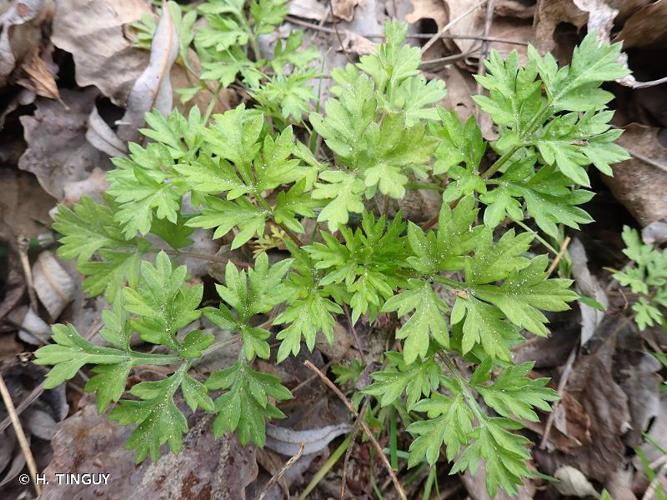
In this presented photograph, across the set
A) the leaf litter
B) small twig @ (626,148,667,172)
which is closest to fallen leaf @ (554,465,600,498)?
the leaf litter

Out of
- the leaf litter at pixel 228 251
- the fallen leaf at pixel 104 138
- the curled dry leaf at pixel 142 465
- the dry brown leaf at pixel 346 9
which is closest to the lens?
the curled dry leaf at pixel 142 465

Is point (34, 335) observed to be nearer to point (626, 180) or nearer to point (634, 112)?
point (626, 180)

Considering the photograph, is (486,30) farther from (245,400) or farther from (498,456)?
(245,400)

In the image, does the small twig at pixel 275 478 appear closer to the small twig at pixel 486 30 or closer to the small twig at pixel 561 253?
the small twig at pixel 561 253

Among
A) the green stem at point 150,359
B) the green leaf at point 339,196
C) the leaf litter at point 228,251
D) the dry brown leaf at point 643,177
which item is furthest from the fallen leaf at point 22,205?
the dry brown leaf at point 643,177

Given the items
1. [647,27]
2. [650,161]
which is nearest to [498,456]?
[650,161]

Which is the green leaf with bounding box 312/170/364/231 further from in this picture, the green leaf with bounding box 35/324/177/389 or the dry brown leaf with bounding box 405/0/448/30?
the dry brown leaf with bounding box 405/0/448/30
